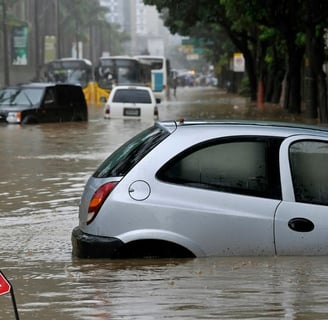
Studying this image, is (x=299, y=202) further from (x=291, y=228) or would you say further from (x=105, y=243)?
(x=105, y=243)

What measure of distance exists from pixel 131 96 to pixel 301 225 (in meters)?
26.7

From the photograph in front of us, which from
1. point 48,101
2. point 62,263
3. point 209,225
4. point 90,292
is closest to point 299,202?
point 209,225

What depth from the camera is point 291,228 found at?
7156 mm

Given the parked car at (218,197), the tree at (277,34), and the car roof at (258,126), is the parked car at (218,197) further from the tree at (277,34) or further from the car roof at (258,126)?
the tree at (277,34)

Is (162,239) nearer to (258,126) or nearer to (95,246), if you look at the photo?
(95,246)

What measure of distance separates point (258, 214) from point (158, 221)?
78 cm

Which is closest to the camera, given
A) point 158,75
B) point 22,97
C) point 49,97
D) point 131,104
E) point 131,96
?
point 22,97

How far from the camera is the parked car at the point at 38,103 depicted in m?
29.0

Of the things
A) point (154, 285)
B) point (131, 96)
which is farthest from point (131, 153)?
point (131, 96)

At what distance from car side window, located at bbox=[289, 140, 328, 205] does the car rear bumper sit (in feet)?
4.86

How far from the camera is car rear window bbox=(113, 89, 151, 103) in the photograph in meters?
33.5

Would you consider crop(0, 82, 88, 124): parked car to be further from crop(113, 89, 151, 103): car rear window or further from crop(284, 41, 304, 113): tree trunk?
crop(284, 41, 304, 113): tree trunk

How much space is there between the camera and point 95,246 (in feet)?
24.1

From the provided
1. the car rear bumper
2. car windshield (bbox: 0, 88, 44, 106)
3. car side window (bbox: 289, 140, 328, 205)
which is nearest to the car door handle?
car side window (bbox: 289, 140, 328, 205)
